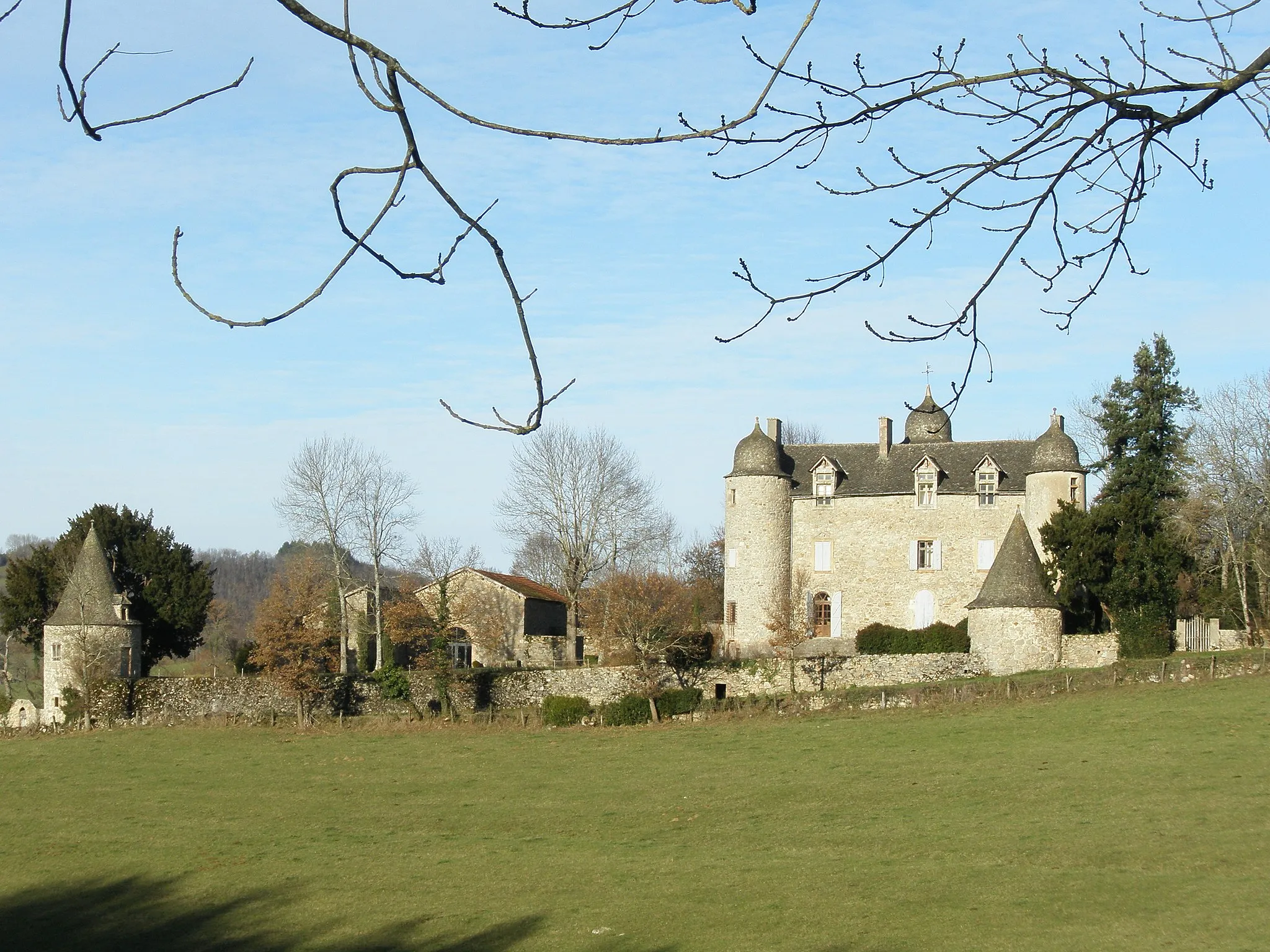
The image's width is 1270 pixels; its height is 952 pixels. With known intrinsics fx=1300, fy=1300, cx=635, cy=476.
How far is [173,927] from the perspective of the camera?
19.7 meters

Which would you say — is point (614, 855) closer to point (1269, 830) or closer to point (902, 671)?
point (1269, 830)

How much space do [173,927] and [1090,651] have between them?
92.6 ft

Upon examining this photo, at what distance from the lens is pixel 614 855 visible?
23109mm

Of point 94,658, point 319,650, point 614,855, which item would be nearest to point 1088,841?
point 614,855

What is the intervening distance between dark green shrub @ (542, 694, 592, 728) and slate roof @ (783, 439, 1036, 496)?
11.7m

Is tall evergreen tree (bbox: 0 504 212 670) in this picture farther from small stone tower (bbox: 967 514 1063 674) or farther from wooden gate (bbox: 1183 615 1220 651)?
wooden gate (bbox: 1183 615 1220 651)

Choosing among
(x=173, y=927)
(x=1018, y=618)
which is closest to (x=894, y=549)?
(x=1018, y=618)

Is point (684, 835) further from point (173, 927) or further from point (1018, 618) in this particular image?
point (1018, 618)

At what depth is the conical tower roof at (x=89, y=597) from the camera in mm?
44750

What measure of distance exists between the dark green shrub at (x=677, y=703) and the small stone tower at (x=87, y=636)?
19083mm

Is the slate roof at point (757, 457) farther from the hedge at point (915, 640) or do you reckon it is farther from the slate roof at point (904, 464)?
the hedge at point (915, 640)

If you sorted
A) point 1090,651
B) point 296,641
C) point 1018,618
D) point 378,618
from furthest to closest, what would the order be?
1. point 378,618
2. point 296,641
3. point 1090,651
4. point 1018,618

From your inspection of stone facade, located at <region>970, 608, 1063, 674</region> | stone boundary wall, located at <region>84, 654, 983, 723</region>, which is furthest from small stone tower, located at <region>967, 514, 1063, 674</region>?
stone boundary wall, located at <region>84, 654, 983, 723</region>

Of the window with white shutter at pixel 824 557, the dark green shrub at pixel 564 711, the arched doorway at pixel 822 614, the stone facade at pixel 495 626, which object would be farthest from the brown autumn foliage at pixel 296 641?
the window with white shutter at pixel 824 557
